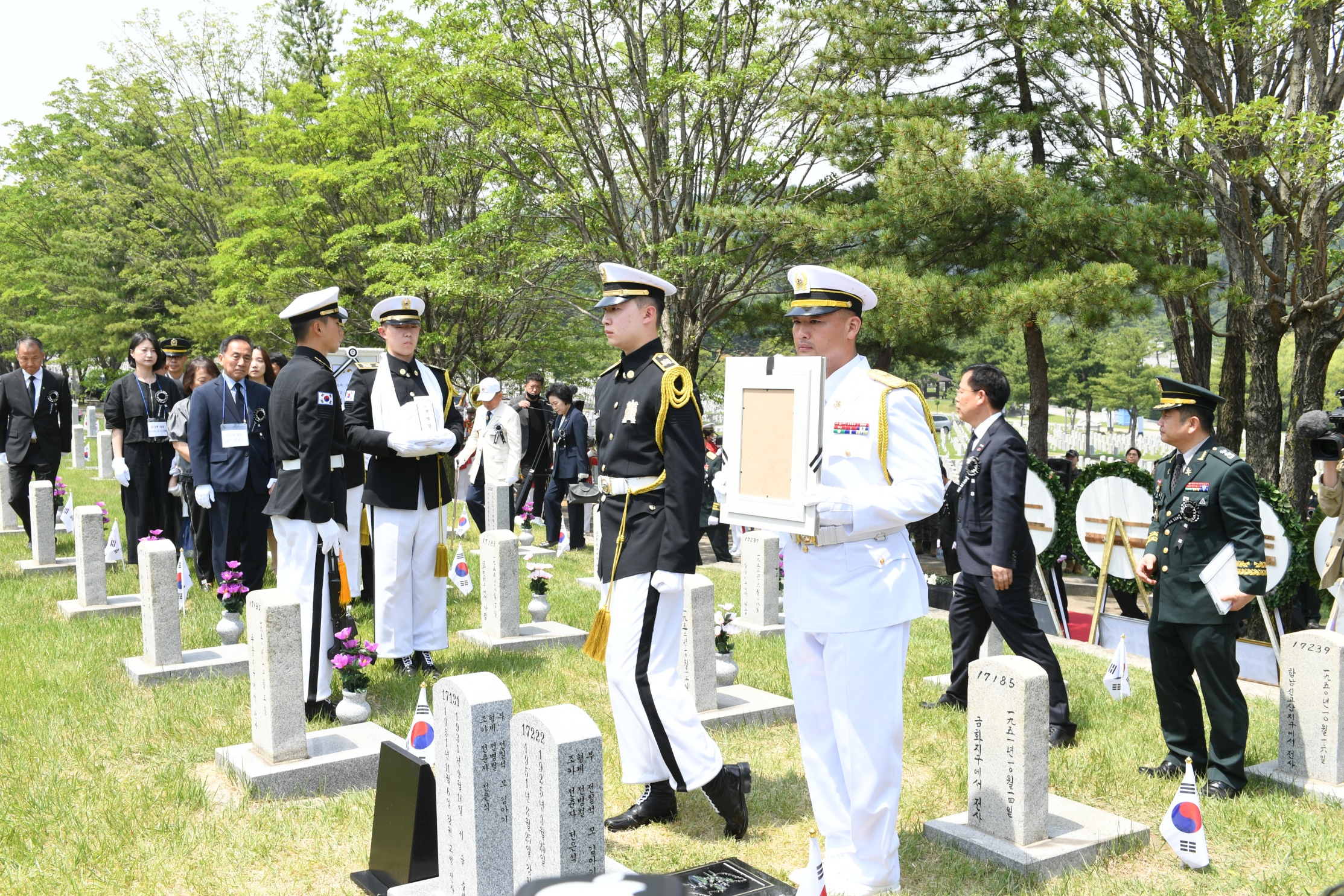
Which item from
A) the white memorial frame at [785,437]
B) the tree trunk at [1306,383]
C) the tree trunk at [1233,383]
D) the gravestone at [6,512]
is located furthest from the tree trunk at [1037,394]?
the gravestone at [6,512]

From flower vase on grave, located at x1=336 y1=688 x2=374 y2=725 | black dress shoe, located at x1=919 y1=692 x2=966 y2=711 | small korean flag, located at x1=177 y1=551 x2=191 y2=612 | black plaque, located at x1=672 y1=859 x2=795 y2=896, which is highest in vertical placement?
small korean flag, located at x1=177 y1=551 x2=191 y2=612

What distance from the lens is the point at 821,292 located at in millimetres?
3814

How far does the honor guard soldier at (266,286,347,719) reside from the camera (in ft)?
19.6

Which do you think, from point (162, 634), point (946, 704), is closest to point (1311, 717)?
point (946, 704)

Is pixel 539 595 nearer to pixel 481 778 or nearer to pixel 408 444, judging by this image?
pixel 408 444

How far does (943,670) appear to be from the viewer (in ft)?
25.2

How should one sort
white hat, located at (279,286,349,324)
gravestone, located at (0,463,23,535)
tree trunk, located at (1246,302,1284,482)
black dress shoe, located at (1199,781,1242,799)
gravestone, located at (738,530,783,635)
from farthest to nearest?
gravestone, located at (0,463,23,535), tree trunk, located at (1246,302,1284,482), gravestone, located at (738,530,783,635), white hat, located at (279,286,349,324), black dress shoe, located at (1199,781,1242,799)

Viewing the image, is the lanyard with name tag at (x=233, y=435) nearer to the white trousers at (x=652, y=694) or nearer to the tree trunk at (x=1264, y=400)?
the white trousers at (x=652, y=694)

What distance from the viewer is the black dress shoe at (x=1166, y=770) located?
536 centimetres

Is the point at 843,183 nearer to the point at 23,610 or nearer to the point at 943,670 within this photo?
the point at 943,670

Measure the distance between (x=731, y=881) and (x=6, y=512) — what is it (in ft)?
47.3

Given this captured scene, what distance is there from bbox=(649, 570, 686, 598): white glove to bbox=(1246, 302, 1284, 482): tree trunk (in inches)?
354

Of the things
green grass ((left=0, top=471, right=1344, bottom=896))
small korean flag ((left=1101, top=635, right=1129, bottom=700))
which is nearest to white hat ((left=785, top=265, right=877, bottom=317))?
green grass ((left=0, top=471, right=1344, bottom=896))

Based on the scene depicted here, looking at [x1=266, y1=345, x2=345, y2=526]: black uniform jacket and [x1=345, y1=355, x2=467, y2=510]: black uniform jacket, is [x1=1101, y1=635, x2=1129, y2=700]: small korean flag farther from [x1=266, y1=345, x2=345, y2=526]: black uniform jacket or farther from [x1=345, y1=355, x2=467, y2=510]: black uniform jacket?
[x1=266, y1=345, x2=345, y2=526]: black uniform jacket
